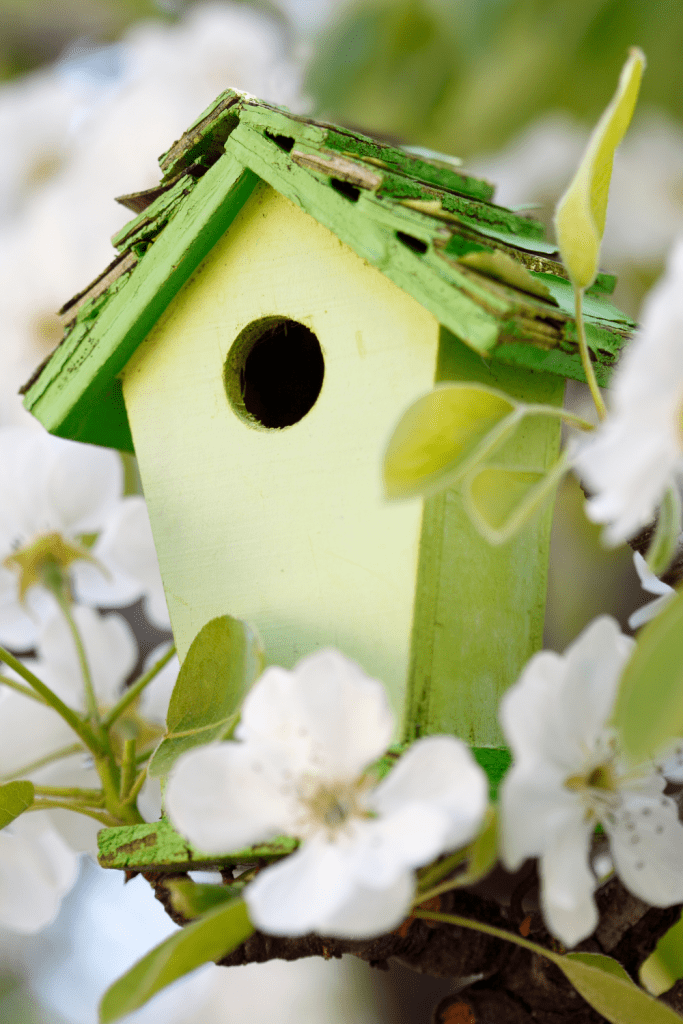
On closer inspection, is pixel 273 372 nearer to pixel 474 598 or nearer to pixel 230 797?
pixel 474 598

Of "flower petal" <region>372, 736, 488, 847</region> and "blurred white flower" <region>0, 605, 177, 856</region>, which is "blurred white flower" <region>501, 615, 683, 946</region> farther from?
"blurred white flower" <region>0, 605, 177, 856</region>

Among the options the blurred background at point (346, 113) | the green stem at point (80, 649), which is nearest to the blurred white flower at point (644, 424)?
the green stem at point (80, 649)

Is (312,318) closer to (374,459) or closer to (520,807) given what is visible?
(374,459)

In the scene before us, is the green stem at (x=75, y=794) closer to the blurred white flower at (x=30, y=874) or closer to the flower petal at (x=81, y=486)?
the blurred white flower at (x=30, y=874)

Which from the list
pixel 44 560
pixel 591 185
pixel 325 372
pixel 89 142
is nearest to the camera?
pixel 591 185

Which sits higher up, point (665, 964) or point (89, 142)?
point (89, 142)

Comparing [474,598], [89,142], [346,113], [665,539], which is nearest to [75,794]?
[474,598]
